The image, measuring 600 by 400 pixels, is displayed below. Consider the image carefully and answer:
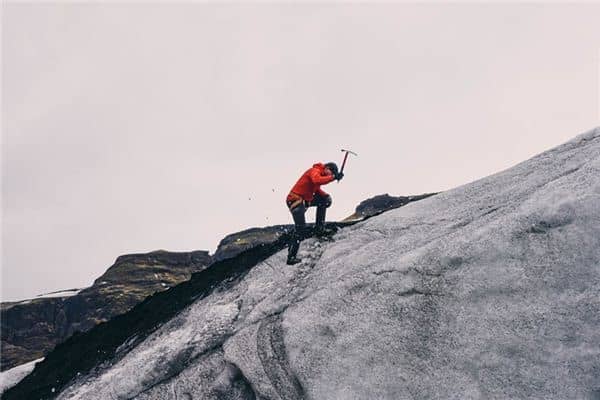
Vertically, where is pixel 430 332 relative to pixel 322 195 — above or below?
below

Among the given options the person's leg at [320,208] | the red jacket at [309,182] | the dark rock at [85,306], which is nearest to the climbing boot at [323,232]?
the person's leg at [320,208]

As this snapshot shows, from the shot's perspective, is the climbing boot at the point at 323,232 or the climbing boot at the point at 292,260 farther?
the climbing boot at the point at 323,232

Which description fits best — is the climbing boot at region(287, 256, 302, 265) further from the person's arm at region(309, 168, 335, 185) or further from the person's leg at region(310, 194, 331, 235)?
the person's arm at region(309, 168, 335, 185)

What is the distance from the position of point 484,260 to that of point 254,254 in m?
10.4

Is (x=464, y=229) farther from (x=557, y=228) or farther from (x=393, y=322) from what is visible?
(x=393, y=322)

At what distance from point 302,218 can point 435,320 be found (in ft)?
22.9

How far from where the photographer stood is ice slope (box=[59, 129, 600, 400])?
10.8 m

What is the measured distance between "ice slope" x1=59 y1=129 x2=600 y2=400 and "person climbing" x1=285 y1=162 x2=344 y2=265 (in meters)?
1.57

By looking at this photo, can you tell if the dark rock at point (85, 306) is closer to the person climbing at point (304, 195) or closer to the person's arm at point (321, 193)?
the person's arm at point (321, 193)

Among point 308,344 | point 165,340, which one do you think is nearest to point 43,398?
point 165,340

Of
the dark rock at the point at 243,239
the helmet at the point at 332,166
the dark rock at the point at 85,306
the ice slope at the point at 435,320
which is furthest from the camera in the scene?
the dark rock at the point at 243,239

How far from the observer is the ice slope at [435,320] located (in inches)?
424

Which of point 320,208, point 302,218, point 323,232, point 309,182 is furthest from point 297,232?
point 309,182

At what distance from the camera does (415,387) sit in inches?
437
